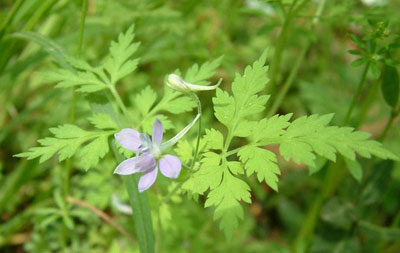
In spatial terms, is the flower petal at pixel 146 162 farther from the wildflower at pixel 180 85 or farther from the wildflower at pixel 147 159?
the wildflower at pixel 180 85

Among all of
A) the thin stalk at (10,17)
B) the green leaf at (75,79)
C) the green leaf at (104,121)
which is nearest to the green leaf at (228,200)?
the green leaf at (104,121)

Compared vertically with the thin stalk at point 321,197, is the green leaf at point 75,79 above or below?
above

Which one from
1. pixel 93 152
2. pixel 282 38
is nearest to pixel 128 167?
pixel 93 152

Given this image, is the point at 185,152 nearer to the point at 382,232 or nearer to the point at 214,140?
the point at 214,140

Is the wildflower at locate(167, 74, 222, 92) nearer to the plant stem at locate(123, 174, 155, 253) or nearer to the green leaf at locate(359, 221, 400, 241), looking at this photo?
the plant stem at locate(123, 174, 155, 253)

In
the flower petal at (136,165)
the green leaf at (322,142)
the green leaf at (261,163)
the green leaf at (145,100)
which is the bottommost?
the green leaf at (145,100)

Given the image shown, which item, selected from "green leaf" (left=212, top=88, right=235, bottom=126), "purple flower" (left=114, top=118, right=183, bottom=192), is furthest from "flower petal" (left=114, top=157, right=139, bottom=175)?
"green leaf" (left=212, top=88, right=235, bottom=126)
